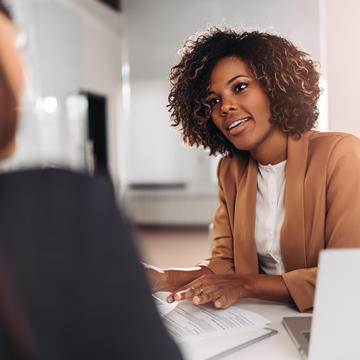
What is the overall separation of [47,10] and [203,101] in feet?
15.3

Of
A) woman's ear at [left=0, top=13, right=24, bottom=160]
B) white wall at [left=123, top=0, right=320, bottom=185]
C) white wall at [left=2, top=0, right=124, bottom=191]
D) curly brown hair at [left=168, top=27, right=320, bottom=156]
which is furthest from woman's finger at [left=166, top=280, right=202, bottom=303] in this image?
white wall at [left=123, top=0, right=320, bottom=185]

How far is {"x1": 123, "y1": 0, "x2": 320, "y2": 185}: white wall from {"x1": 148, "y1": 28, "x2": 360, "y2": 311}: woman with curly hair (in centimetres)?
499

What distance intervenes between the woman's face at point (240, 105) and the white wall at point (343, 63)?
622 millimetres

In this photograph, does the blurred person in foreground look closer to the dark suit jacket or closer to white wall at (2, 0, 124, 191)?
the dark suit jacket

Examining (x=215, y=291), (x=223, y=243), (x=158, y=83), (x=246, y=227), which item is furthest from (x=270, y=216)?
(x=158, y=83)

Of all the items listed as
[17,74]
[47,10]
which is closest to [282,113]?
[17,74]

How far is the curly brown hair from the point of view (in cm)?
148

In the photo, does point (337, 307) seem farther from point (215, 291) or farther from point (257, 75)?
point (257, 75)

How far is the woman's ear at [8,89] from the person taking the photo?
1.19 feet

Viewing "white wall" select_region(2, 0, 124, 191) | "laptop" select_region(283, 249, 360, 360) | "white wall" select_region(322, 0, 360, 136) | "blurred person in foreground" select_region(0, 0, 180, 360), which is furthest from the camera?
"white wall" select_region(2, 0, 124, 191)

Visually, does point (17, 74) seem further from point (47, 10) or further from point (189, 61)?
point (47, 10)

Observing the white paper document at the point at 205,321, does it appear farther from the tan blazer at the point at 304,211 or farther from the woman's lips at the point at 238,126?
the woman's lips at the point at 238,126

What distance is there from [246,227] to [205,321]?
50 cm

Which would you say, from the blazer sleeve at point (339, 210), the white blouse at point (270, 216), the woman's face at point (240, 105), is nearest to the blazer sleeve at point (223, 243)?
the white blouse at point (270, 216)
